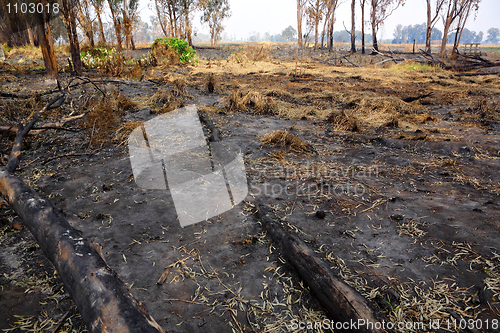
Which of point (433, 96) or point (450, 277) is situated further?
point (433, 96)

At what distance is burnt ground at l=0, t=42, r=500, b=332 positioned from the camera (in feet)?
5.87

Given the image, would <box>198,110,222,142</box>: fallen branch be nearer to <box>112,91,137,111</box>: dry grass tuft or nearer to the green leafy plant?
<box>112,91,137,111</box>: dry grass tuft

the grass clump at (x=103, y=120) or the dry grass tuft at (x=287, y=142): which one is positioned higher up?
the grass clump at (x=103, y=120)

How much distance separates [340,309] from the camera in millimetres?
1623

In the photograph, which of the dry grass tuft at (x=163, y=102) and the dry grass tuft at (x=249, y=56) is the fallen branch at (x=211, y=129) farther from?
the dry grass tuft at (x=249, y=56)

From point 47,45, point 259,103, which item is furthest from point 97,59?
point 259,103

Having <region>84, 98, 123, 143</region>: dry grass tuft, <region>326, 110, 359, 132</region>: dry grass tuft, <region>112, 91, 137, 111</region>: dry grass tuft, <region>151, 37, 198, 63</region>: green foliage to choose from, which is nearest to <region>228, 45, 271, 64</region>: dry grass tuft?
<region>151, 37, 198, 63</region>: green foliage

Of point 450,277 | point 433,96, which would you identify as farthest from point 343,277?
point 433,96

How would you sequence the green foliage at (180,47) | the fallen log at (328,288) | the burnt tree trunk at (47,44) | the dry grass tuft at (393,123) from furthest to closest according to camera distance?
the green foliage at (180,47)
the burnt tree trunk at (47,44)
the dry grass tuft at (393,123)
the fallen log at (328,288)

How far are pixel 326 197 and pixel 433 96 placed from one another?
351 inches

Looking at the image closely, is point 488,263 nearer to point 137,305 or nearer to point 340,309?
point 340,309

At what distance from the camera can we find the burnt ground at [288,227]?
70.4 inches

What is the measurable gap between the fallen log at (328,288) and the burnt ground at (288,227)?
10cm

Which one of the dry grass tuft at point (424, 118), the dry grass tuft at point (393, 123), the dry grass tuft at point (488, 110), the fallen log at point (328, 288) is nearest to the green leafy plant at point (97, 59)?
Result: the dry grass tuft at point (393, 123)
